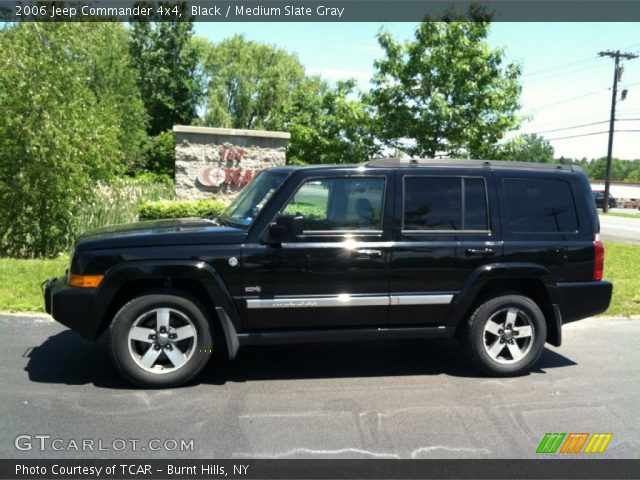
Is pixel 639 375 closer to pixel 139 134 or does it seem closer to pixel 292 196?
pixel 292 196

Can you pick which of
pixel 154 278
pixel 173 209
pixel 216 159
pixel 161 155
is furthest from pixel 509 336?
pixel 161 155

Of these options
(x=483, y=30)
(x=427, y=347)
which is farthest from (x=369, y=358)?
(x=483, y=30)

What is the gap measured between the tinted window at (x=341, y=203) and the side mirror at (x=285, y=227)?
24cm

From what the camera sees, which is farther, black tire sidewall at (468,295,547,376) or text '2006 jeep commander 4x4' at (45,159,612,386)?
black tire sidewall at (468,295,547,376)

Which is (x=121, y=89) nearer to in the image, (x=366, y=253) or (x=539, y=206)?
(x=366, y=253)

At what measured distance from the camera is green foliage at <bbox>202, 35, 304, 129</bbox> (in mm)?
42375

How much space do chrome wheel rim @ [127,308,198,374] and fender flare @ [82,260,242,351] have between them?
11.2 inches

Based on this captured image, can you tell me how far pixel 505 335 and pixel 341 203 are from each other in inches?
76.5

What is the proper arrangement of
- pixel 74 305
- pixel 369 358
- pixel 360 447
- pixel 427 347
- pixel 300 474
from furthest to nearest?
pixel 427 347
pixel 369 358
pixel 74 305
pixel 360 447
pixel 300 474

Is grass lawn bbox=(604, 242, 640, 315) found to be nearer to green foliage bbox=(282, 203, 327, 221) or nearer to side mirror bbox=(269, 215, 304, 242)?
green foliage bbox=(282, 203, 327, 221)

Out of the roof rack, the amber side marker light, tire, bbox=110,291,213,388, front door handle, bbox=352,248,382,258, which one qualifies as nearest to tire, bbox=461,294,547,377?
front door handle, bbox=352,248,382,258

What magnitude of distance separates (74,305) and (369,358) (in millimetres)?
2795

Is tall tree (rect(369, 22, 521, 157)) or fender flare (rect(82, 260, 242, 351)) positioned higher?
tall tree (rect(369, 22, 521, 157))

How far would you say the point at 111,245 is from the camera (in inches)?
192
